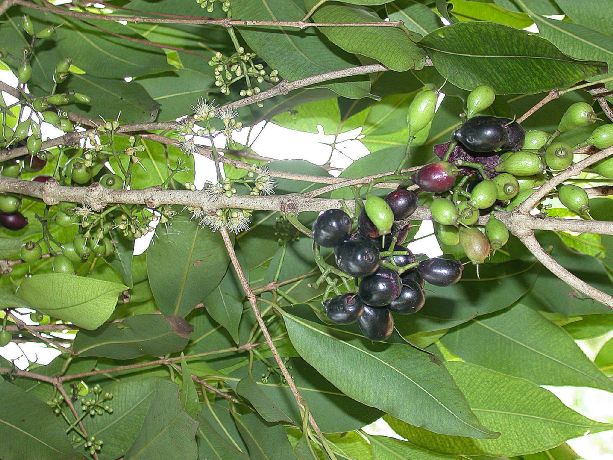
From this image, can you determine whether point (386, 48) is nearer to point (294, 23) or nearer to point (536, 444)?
point (294, 23)

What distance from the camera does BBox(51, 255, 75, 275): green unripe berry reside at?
132cm

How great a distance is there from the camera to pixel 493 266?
138 cm

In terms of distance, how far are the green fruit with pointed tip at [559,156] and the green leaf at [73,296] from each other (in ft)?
2.12

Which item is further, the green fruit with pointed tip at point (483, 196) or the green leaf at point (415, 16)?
the green leaf at point (415, 16)

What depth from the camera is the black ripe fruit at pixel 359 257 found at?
2.86 feet

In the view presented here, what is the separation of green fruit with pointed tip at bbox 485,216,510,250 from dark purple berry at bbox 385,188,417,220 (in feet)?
0.30

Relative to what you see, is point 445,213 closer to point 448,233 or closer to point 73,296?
point 448,233

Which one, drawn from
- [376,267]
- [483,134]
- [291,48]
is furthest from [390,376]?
[291,48]

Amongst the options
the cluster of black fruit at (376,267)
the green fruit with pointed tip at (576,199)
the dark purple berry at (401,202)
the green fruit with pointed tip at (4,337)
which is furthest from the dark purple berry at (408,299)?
the green fruit with pointed tip at (4,337)

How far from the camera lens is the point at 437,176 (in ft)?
2.83

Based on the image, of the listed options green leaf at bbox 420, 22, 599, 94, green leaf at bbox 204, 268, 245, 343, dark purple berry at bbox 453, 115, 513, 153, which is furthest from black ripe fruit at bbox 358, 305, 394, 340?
green leaf at bbox 204, 268, 245, 343

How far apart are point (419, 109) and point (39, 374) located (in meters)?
0.88

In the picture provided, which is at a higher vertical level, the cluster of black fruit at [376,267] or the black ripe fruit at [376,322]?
the cluster of black fruit at [376,267]

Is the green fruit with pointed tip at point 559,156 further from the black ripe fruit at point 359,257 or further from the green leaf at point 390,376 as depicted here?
the green leaf at point 390,376
